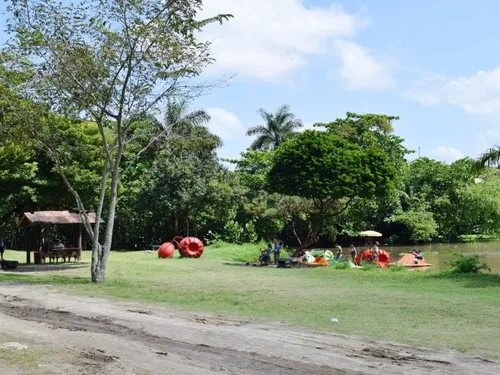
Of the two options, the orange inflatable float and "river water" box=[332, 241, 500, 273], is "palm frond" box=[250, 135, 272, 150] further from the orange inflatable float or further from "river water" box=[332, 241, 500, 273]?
the orange inflatable float

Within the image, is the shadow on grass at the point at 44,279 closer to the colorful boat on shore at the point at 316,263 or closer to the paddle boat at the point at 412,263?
the colorful boat on shore at the point at 316,263

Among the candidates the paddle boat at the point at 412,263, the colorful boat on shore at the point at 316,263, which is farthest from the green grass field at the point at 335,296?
the paddle boat at the point at 412,263

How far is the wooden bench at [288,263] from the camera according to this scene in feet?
100

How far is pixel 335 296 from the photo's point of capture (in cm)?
1812

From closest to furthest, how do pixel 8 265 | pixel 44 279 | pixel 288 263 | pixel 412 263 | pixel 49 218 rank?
pixel 44 279, pixel 8 265, pixel 49 218, pixel 288 263, pixel 412 263

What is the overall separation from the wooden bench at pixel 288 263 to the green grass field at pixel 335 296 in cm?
192

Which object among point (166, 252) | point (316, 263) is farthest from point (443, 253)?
point (166, 252)

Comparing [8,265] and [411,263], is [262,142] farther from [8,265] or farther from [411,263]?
[8,265]

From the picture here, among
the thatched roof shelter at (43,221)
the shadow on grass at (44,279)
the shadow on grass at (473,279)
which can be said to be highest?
the thatched roof shelter at (43,221)

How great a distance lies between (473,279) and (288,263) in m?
10.3

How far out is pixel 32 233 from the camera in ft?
112

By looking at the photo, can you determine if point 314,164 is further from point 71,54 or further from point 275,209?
point 71,54

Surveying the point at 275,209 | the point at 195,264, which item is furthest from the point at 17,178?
the point at 275,209

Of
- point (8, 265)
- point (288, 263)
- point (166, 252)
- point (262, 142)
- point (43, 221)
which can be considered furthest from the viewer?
point (262, 142)
